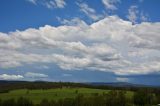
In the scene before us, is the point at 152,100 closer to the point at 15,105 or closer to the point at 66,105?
the point at 66,105

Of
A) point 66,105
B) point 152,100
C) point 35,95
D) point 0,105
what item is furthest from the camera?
point 35,95

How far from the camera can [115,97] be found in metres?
171

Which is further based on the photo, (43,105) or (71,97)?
(71,97)

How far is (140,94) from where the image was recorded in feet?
568

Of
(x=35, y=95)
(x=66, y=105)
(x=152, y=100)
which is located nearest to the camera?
(x=66, y=105)

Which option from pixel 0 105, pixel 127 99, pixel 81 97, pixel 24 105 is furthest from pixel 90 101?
pixel 0 105

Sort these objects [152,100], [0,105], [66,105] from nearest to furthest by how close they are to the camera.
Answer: [0,105] < [66,105] < [152,100]

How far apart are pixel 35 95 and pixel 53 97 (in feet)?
41.8

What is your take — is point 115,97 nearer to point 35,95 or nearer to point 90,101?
point 90,101

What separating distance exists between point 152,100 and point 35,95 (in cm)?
6698

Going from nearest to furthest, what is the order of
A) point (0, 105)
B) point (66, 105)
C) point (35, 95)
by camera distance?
1. point (0, 105)
2. point (66, 105)
3. point (35, 95)

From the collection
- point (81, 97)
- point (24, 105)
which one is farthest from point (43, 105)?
point (81, 97)

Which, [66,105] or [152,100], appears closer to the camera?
[66,105]

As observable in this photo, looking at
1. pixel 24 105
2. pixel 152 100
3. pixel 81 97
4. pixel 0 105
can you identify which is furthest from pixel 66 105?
pixel 152 100
